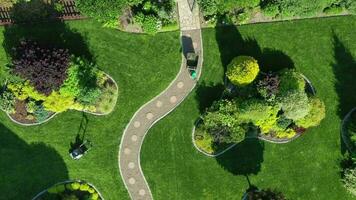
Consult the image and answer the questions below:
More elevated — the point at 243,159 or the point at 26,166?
the point at 26,166

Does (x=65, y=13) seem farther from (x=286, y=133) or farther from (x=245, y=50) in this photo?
(x=286, y=133)

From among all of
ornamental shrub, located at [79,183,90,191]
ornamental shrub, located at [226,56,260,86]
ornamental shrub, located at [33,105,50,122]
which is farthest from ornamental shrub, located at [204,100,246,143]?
ornamental shrub, located at [33,105,50,122]

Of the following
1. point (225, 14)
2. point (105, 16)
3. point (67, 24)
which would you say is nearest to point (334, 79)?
point (225, 14)

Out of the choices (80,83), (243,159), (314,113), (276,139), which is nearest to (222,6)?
(314,113)

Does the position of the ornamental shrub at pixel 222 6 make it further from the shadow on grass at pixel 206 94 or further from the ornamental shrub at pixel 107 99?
the ornamental shrub at pixel 107 99

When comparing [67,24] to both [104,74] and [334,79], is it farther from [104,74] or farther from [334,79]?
[334,79]

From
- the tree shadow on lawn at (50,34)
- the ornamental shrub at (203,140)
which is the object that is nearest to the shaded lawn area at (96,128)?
the tree shadow on lawn at (50,34)

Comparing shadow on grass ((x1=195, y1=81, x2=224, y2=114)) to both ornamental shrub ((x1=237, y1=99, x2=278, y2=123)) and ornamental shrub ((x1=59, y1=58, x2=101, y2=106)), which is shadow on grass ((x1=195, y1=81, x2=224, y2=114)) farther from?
ornamental shrub ((x1=59, y1=58, x2=101, y2=106))
